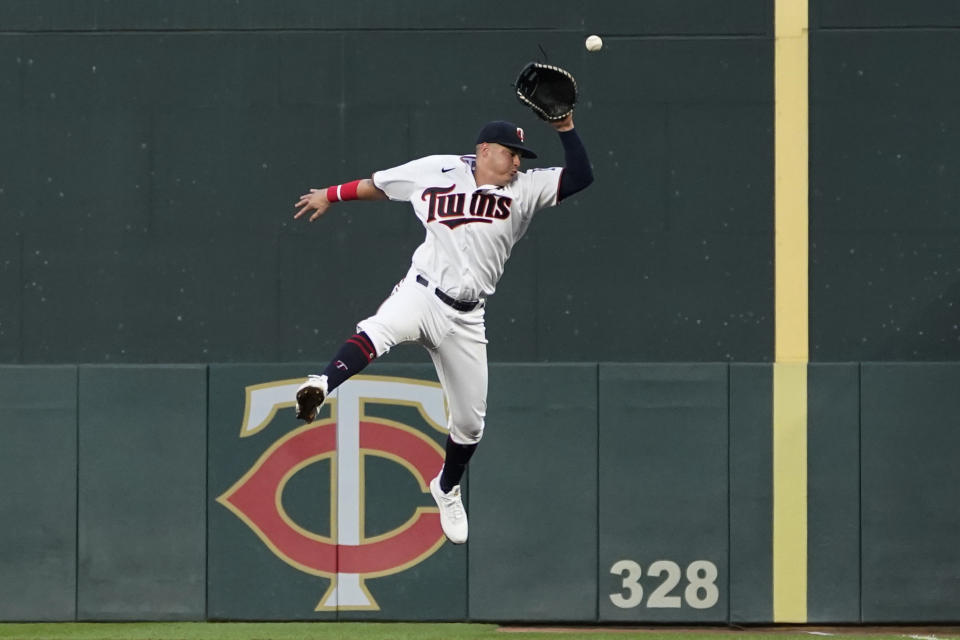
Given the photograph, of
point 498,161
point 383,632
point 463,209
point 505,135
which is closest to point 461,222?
point 463,209

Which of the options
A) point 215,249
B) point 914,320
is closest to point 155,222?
point 215,249

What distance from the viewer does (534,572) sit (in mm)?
10641

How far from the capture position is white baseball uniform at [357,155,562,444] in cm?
762

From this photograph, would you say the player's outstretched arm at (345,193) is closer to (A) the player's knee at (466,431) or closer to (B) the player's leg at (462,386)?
(B) the player's leg at (462,386)

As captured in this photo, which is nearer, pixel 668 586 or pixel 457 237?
pixel 457 237

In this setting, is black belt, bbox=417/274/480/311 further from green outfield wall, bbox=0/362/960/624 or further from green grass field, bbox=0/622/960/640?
green grass field, bbox=0/622/960/640

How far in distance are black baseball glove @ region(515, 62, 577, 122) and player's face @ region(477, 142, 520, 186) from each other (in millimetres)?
504

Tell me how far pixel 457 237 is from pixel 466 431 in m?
1.04

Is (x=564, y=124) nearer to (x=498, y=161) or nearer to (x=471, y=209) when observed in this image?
(x=498, y=161)

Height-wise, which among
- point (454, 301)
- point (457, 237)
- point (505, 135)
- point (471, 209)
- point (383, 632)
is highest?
point (505, 135)

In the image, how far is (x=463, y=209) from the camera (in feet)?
25.1

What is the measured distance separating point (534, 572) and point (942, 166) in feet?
12.5

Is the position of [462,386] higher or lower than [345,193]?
lower

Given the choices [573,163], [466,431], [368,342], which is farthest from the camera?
[466,431]
